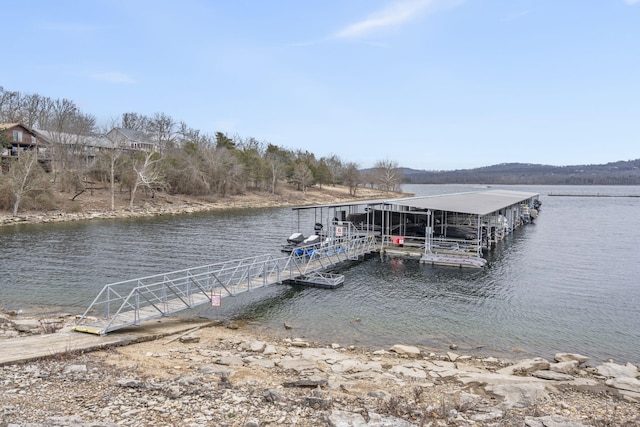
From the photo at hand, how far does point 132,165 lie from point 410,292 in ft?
168

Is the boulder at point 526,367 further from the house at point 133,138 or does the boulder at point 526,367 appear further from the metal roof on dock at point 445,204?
the house at point 133,138

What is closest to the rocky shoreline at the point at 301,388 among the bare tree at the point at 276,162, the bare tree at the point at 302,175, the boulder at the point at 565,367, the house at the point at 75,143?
the boulder at the point at 565,367

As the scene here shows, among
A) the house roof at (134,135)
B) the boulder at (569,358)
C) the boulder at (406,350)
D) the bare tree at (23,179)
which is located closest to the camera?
the boulder at (569,358)

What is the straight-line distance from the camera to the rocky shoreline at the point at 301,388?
306 inches

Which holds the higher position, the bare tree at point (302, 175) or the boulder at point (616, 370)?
the bare tree at point (302, 175)

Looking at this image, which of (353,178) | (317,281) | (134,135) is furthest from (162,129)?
(317,281)

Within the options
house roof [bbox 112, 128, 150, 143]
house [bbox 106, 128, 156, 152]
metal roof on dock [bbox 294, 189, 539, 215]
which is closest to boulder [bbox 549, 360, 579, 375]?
metal roof on dock [bbox 294, 189, 539, 215]

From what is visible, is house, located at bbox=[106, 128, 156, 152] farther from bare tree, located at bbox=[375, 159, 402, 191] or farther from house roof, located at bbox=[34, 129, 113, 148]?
bare tree, located at bbox=[375, 159, 402, 191]

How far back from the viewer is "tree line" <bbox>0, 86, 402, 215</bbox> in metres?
48.6

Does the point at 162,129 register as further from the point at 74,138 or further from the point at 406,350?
the point at 406,350

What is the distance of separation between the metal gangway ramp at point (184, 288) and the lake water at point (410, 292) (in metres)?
0.78

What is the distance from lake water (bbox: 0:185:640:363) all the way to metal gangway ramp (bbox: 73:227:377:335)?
2.55ft

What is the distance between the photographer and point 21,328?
14.0 meters

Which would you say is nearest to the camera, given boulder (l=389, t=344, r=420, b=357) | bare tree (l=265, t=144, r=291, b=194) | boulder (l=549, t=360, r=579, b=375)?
boulder (l=549, t=360, r=579, b=375)
